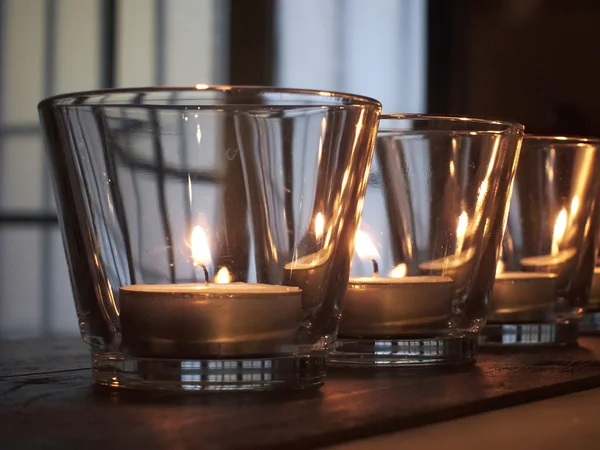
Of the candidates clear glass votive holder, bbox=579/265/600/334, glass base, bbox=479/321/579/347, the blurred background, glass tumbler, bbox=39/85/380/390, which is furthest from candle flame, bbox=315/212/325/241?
the blurred background

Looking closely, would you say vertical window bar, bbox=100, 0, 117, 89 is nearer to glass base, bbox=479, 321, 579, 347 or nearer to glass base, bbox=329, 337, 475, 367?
glass base, bbox=479, 321, 579, 347

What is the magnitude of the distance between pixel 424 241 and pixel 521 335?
0.58 feet

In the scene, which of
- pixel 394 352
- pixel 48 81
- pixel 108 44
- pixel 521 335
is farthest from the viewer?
pixel 48 81

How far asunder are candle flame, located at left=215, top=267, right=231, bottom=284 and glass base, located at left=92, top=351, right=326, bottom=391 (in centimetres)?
4

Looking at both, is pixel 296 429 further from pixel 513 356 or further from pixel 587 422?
pixel 513 356

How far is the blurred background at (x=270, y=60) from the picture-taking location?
1658 millimetres

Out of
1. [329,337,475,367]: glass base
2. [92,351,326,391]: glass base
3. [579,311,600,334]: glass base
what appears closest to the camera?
[92,351,326,391]: glass base

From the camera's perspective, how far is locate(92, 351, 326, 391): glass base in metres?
0.47

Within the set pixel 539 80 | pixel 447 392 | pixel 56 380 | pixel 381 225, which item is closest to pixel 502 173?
pixel 381 225

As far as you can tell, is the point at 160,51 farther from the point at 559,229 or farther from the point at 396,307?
the point at 396,307

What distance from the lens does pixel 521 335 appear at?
2.45ft

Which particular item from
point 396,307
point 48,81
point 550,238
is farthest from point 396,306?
point 48,81

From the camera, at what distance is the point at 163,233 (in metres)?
0.48

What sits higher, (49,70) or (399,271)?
(49,70)
